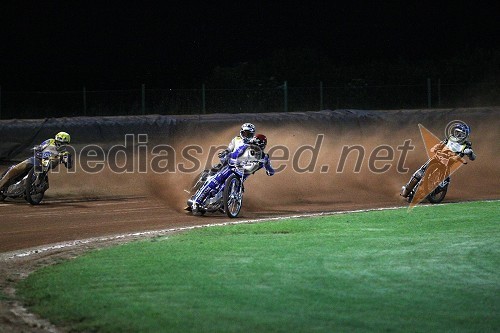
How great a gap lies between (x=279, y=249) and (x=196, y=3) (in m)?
33.8

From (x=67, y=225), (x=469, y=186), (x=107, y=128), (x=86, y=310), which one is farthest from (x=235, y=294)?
(x=469, y=186)

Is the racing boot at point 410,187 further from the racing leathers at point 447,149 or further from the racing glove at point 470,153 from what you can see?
the racing glove at point 470,153

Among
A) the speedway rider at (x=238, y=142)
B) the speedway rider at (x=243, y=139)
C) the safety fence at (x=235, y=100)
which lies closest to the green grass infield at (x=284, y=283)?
the speedway rider at (x=238, y=142)

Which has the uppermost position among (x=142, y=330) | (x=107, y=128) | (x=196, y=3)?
(x=196, y=3)

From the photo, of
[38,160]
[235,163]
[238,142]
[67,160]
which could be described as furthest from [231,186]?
[38,160]

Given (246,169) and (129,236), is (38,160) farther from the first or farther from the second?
(129,236)

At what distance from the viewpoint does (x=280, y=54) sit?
46.2 m

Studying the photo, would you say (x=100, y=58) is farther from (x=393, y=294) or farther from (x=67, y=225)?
(x=393, y=294)

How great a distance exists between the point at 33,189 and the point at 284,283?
12.1 m

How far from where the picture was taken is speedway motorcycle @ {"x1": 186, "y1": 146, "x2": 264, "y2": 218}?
1934 cm

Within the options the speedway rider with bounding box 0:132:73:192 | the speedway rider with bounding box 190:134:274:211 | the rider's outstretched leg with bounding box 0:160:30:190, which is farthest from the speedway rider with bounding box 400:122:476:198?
the rider's outstretched leg with bounding box 0:160:30:190

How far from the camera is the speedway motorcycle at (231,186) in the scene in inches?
762

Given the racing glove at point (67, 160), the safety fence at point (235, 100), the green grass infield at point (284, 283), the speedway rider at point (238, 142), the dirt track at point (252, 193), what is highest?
the safety fence at point (235, 100)

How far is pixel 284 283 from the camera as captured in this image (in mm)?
10969
